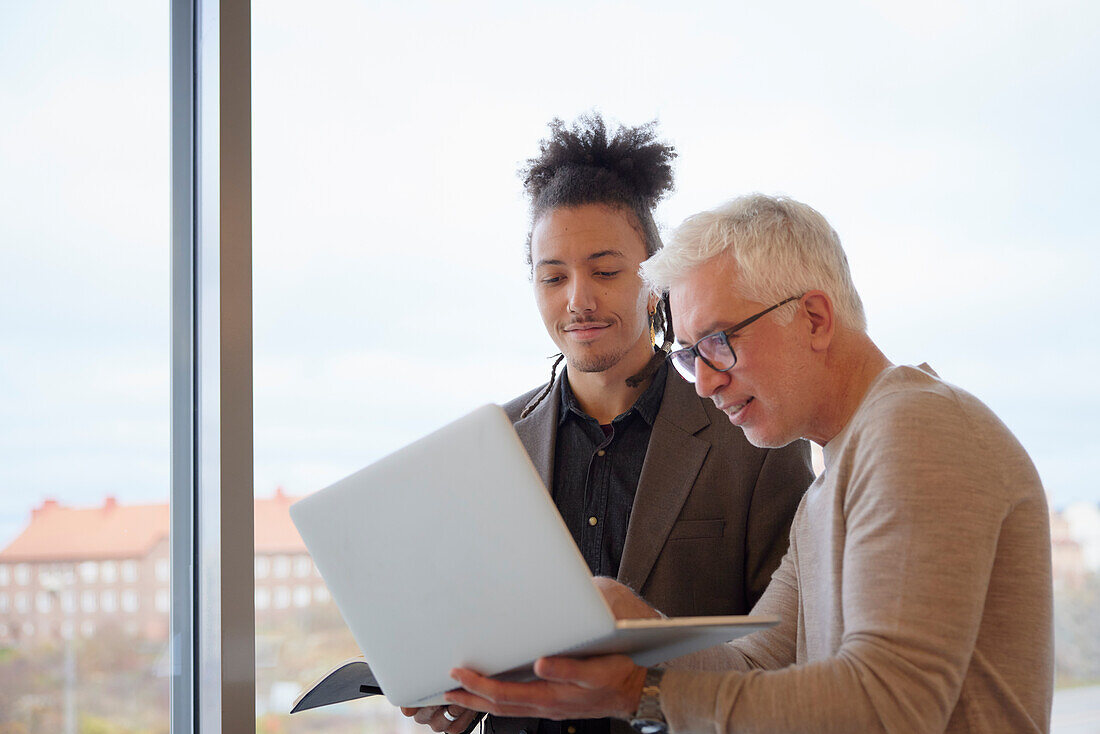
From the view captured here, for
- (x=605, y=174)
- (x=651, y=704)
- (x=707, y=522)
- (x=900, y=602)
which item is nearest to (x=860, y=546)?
(x=900, y=602)

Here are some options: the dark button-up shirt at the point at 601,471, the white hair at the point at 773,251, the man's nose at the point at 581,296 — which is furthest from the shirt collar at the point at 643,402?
the white hair at the point at 773,251

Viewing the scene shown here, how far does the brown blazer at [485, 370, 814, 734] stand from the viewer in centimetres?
164

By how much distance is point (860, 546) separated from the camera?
3.51 feet

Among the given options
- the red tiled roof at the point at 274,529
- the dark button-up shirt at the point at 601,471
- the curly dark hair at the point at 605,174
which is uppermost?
the curly dark hair at the point at 605,174

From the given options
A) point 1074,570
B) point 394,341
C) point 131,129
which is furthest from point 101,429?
point 1074,570

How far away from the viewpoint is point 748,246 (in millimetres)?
1295

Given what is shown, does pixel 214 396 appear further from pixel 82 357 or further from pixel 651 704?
pixel 651 704

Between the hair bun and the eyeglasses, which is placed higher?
the hair bun

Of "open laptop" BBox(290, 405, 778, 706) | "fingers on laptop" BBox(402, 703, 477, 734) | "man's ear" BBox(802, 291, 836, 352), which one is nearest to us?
"open laptop" BBox(290, 405, 778, 706)

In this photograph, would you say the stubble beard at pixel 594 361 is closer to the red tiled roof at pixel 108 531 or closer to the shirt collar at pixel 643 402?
the shirt collar at pixel 643 402

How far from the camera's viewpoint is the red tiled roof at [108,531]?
1710 mm

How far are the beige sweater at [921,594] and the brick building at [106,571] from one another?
1.00 metres

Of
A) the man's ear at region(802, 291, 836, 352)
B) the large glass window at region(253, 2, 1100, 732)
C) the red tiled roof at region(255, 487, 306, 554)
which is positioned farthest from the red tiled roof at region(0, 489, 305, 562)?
the man's ear at region(802, 291, 836, 352)

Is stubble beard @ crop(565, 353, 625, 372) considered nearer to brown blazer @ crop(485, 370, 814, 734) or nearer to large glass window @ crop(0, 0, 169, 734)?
brown blazer @ crop(485, 370, 814, 734)
